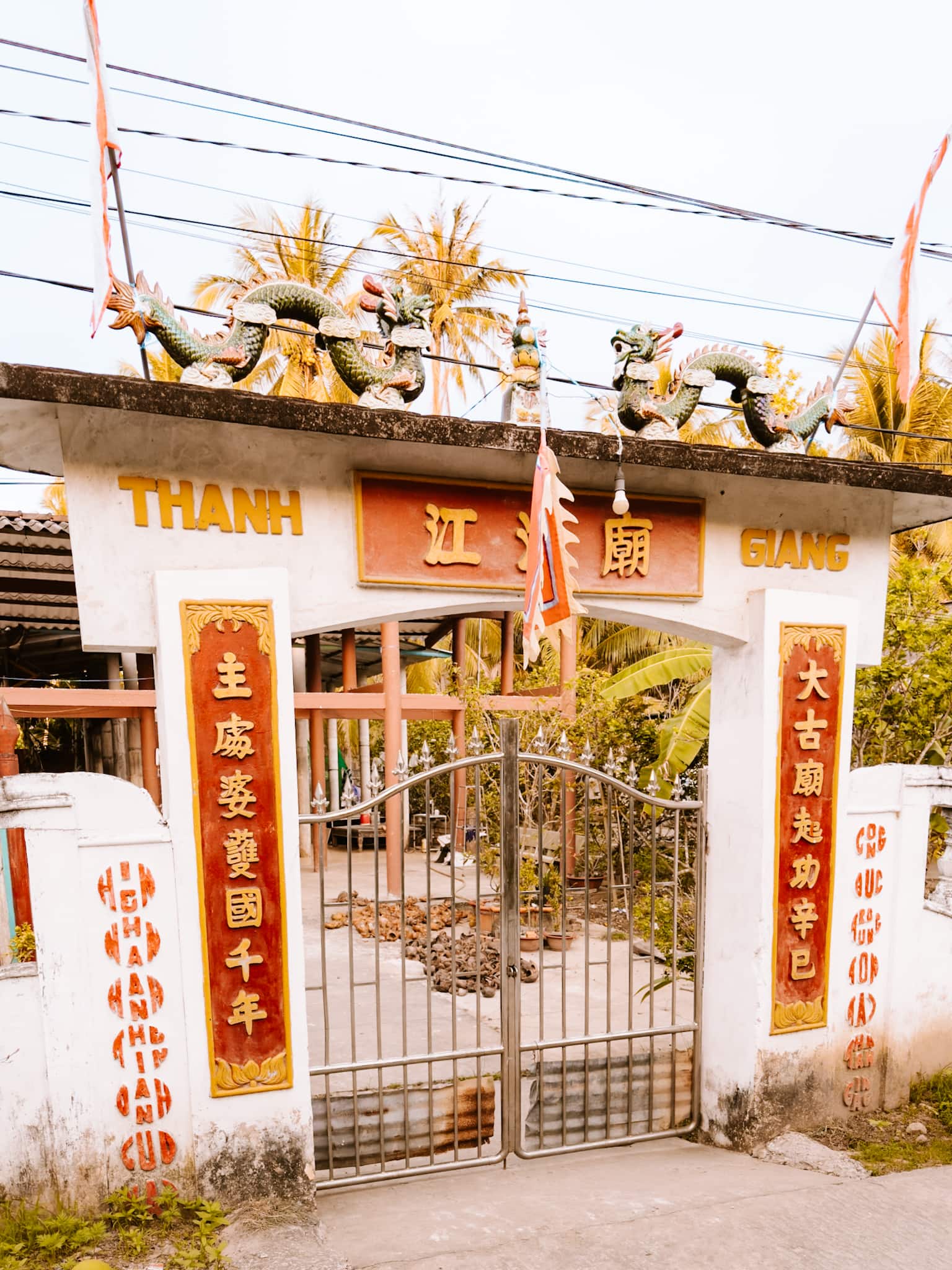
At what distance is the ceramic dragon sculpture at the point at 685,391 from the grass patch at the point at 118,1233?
157 inches

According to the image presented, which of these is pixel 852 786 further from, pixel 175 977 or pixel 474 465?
pixel 175 977

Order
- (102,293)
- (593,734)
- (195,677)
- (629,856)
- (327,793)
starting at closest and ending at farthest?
(102,293)
(195,677)
(629,856)
(593,734)
(327,793)

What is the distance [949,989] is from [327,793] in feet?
41.1

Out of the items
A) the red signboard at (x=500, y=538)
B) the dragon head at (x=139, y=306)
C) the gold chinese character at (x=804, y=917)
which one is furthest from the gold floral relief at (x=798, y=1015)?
the dragon head at (x=139, y=306)

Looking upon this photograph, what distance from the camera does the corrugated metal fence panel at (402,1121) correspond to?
4.46 m

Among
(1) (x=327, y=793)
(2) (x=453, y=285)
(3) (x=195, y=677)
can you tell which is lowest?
(1) (x=327, y=793)

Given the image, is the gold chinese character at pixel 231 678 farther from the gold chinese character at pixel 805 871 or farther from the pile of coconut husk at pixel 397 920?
the pile of coconut husk at pixel 397 920

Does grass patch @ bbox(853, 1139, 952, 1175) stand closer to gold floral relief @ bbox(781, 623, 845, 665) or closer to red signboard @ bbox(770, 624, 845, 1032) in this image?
red signboard @ bbox(770, 624, 845, 1032)

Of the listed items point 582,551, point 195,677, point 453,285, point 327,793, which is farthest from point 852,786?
point 453,285

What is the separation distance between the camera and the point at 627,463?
439 centimetres

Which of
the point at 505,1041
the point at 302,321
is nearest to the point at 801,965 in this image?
the point at 505,1041

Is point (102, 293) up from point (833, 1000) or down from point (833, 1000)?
up

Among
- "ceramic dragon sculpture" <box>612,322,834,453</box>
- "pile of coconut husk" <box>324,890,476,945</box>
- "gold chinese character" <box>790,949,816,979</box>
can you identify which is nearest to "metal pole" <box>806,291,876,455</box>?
"ceramic dragon sculpture" <box>612,322,834,453</box>

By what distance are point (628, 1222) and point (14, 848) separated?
11.4 ft
